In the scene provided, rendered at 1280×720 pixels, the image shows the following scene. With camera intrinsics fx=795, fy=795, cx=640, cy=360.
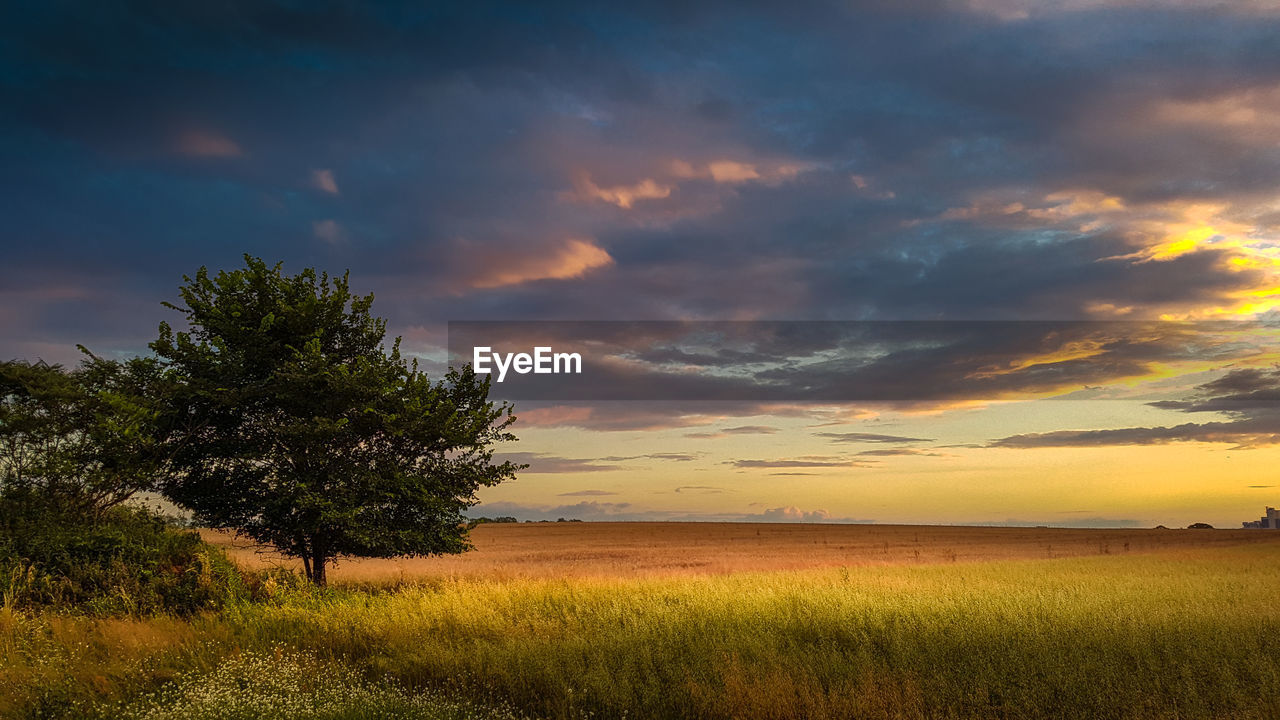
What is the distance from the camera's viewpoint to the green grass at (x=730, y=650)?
1054 cm

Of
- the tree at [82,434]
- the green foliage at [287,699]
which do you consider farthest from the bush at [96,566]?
the green foliage at [287,699]

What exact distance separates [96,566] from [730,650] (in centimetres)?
1589

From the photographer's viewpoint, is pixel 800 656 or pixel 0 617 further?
pixel 0 617

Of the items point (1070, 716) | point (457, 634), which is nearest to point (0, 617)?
point (457, 634)

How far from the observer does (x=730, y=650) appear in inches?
501

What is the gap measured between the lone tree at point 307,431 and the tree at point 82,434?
0.85 m

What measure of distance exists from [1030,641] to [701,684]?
18.8 feet

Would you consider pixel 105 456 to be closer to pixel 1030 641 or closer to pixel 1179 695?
pixel 1030 641

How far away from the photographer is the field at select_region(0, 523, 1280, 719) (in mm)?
10547

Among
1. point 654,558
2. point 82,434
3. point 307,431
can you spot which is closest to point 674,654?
point 307,431

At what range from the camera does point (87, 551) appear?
1953 centimetres

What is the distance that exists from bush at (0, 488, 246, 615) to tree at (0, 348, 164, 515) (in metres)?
0.50

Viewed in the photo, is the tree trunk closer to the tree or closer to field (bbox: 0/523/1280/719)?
field (bbox: 0/523/1280/719)

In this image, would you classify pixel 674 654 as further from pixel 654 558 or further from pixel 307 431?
pixel 654 558
